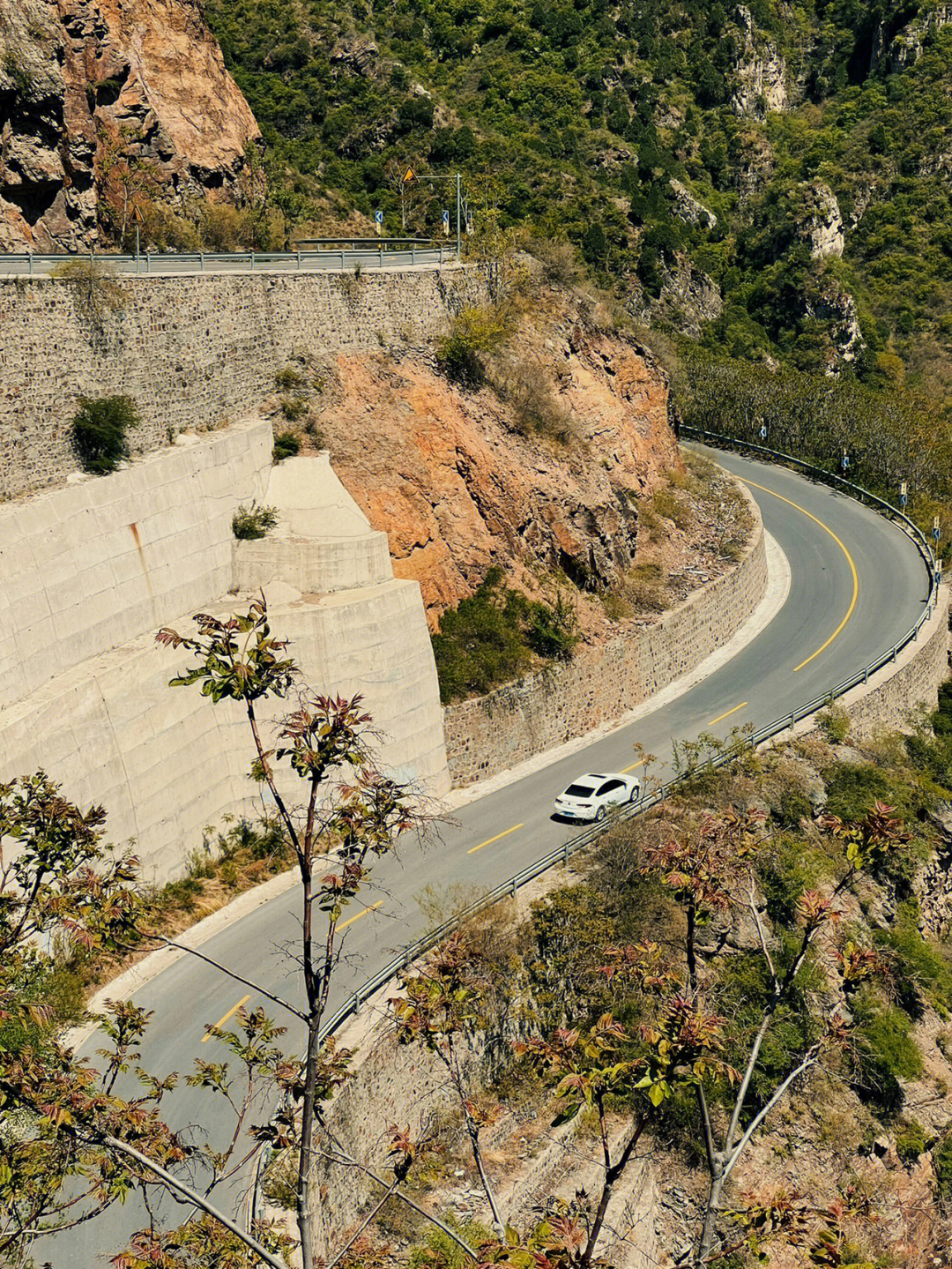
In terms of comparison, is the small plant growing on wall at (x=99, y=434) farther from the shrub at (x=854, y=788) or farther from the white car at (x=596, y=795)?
the shrub at (x=854, y=788)

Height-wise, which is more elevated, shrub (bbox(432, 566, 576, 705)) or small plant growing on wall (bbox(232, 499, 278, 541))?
small plant growing on wall (bbox(232, 499, 278, 541))

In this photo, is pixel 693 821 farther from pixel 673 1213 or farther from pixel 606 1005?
pixel 673 1213

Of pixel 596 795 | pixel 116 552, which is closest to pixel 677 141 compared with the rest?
pixel 596 795

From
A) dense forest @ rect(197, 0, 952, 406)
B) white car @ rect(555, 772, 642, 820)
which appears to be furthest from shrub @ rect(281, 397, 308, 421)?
dense forest @ rect(197, 0, 952, 406)

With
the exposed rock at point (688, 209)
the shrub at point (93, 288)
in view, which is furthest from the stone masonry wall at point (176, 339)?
the exposed rock at point (688, 209)

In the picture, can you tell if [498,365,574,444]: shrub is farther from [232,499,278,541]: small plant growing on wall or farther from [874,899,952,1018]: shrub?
[874,899,952,1018]: shrub

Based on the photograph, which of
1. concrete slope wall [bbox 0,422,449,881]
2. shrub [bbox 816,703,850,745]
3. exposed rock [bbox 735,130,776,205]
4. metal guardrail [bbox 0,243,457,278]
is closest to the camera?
concrete slope wall [bbox 0,422,449,881]

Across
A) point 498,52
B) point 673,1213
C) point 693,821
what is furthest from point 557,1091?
point 498,52
